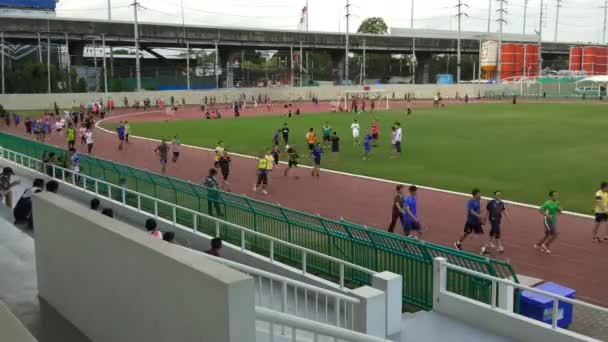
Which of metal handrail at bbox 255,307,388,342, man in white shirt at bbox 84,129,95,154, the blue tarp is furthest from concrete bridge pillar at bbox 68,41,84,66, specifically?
metal handrail at bbox 255,307,388,342

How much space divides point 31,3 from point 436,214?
291 ft

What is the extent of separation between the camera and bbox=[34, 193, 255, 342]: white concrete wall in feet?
13.9

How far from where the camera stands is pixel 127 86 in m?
82.2

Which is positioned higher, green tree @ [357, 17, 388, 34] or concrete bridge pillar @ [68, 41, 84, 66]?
green tree @ [357, 17, 388, 34]

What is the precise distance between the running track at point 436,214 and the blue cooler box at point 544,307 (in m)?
1.78

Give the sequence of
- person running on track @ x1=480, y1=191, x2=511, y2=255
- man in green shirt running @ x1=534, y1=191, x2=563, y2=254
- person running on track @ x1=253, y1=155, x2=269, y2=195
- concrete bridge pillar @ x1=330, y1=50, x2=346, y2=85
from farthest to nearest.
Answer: concrete bridge pillar @ x1=330, y1=50, x2=346, y2=85 < person running on track @ x1=253, y1=155, x2=269, y2=195 < person running on track @ x1=480, y1=191, x2=511, y2=255 < man in green shirt running @ x1=534, y1=191, x2=563, y2=254

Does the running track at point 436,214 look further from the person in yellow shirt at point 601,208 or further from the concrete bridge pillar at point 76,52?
the concrete bridge pillar at point 76,52

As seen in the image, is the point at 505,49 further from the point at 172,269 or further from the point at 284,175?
the point at 172,269

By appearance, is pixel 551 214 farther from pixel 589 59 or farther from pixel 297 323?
pixel 589 59

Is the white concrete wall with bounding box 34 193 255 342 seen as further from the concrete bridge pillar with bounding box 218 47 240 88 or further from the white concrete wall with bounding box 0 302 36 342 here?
the concrete bridge pillar with bounding box 218 47 240 88

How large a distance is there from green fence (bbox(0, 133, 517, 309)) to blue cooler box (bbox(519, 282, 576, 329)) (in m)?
0.47

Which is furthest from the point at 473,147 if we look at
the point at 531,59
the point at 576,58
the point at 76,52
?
the point at 576,58

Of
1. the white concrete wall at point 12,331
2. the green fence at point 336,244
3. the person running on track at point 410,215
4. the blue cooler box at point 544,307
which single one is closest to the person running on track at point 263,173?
the green fence at point 336,244

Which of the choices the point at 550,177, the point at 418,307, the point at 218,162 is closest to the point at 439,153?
the point at 550,177
